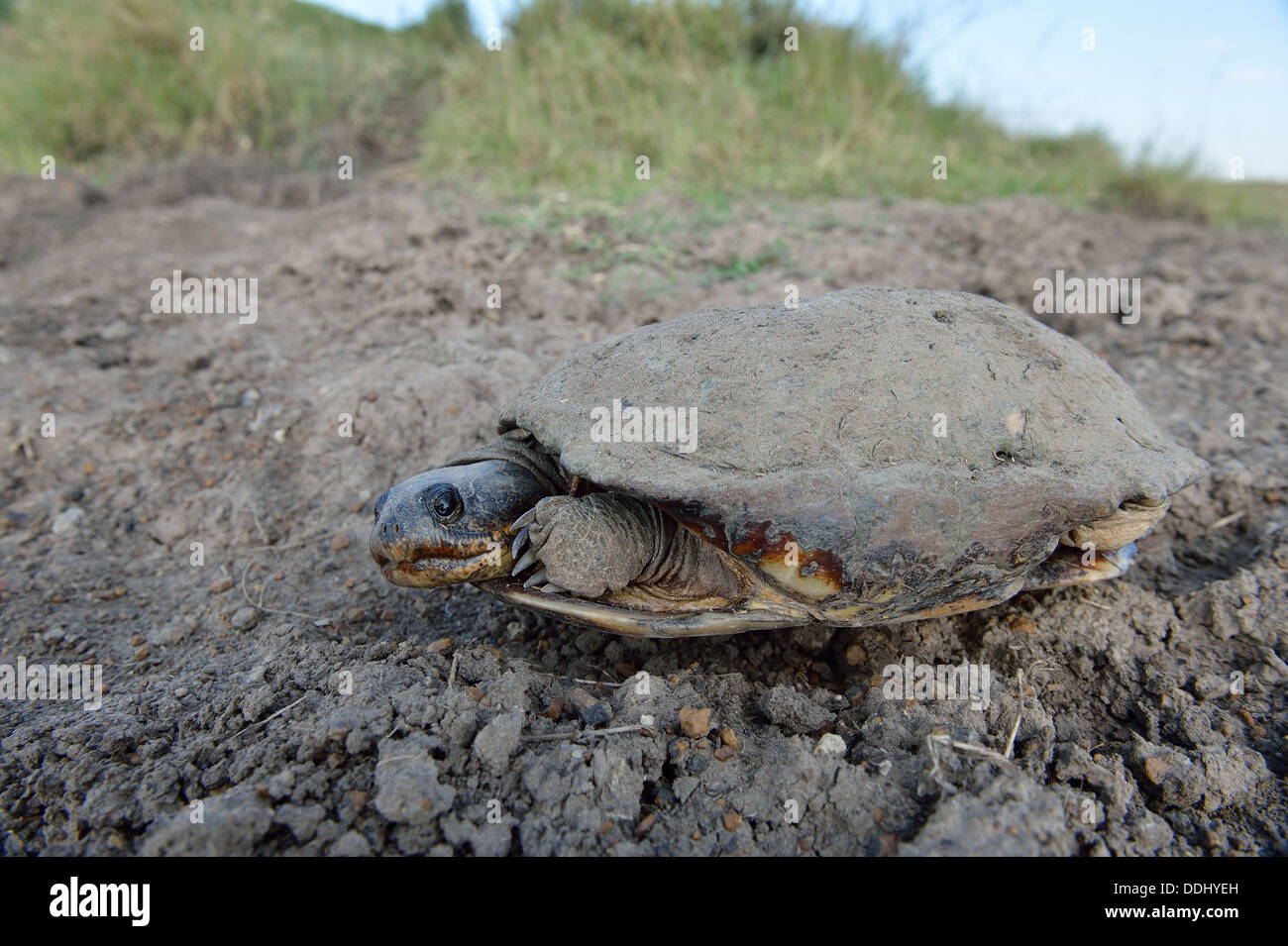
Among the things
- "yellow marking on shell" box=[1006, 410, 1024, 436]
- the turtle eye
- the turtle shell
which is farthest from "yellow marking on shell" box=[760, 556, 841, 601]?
the turtle eye

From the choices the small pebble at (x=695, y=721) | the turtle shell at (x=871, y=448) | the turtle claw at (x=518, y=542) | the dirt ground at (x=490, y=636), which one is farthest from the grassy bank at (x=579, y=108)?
the small pebble at (x=695, y=721)

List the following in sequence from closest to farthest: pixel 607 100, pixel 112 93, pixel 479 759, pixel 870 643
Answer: pixel 479 759 → pixel 870 643 → pixel 607 100 → pixel 112 93

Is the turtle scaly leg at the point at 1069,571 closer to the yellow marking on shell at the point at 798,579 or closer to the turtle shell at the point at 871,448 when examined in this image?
the turtle shell at the point at 871,448

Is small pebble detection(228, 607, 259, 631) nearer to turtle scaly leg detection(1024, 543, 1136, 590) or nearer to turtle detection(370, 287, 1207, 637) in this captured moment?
turtle detection(370, 287, 1207, 637)

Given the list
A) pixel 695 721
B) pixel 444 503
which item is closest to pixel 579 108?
pixel 444 503

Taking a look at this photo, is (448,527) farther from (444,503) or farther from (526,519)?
(526,519)

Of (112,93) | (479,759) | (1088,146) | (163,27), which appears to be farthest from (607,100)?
(479,759)

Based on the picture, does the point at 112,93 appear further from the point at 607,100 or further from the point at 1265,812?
the point at 1265,812
